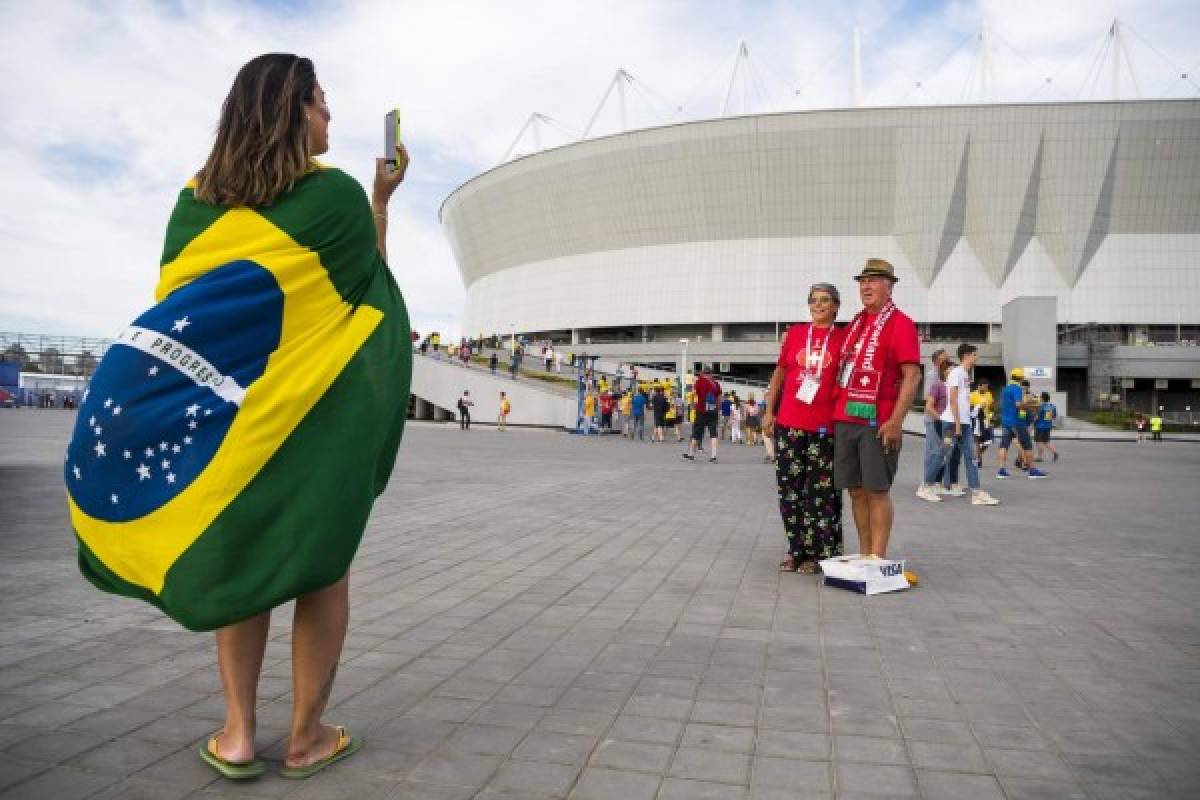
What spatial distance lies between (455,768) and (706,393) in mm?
15602

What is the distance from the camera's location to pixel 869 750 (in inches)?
106

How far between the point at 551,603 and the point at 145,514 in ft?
9.08

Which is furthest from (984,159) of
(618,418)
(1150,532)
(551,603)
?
(551,603)

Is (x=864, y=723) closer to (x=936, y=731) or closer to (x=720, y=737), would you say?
(x=936, y=731)

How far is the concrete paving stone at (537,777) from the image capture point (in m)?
2.37

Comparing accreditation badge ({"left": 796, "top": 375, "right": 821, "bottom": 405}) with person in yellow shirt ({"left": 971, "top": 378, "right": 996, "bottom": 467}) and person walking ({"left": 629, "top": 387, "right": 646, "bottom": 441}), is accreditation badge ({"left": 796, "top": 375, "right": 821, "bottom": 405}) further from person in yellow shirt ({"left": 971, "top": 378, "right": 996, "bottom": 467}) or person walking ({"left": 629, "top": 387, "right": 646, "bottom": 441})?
person walking ({"left": 629, "top": 387, "right": 646, "bottom": 441})

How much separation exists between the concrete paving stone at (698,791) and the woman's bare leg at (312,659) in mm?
994

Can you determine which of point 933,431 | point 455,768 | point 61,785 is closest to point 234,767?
point 61,785

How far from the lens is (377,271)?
2.49 meters

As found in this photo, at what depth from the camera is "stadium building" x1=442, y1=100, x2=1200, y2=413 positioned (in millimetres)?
53875

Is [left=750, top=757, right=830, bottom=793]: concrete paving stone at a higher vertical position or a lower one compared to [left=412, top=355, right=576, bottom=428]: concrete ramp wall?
lower

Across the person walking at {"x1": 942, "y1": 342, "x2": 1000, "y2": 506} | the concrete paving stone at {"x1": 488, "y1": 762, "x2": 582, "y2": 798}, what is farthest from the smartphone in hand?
the person walking at {"x1": 942, "y1": 342, "x2": 1000, "y2": 506}

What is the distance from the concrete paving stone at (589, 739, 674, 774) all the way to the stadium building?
49.6 metres

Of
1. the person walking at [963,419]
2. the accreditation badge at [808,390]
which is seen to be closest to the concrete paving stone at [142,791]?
the accreditation badge at [808,390]
